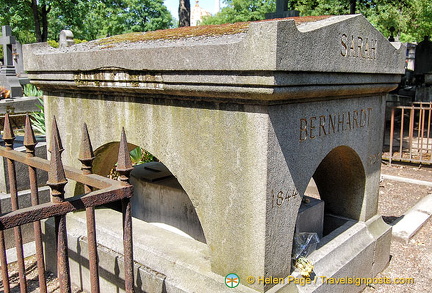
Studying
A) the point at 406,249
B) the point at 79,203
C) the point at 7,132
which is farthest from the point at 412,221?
the point at 7,132

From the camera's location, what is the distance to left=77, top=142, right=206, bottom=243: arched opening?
3.41 meters

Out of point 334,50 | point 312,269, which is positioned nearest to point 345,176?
point 312,269

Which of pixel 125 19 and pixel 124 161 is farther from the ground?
pixel 125 19

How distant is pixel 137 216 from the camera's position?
3.96 m

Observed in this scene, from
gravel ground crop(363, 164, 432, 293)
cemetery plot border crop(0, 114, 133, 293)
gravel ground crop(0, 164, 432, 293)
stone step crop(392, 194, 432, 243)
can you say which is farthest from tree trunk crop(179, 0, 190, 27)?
cemetery plot border crop(0, 114, 133, 293)

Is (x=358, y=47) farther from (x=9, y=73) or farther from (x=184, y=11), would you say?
(x=9, y=73)

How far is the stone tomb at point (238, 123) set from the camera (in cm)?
217

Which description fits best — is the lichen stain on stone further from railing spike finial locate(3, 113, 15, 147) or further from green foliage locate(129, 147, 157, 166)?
green foliage locate(129, 147, 157, 166)

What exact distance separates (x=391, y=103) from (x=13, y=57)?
17.1 metres

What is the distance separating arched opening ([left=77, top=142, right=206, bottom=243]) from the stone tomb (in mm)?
136

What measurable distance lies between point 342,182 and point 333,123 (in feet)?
3.20

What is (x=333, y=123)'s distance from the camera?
2.79m

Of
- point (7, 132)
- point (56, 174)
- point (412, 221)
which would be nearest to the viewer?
point (56, 174)

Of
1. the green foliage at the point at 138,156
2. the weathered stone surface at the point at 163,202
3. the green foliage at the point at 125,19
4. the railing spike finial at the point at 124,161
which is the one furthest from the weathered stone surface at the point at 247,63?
the green foliage at the point at 125,19
